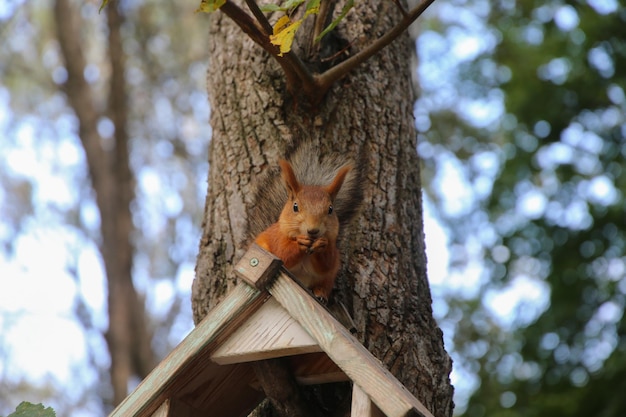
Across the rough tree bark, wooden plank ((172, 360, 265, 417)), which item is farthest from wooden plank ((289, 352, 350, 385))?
the rough tree bark

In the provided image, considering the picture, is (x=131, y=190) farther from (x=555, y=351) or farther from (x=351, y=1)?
(x=351, y=1)

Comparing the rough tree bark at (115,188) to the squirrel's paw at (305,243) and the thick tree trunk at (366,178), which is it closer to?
the thick tree trunk at (366,178)

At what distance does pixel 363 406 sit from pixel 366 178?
0.96 m

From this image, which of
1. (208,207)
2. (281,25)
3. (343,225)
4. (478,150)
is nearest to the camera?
(281,25)

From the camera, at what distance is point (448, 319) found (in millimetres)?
7949

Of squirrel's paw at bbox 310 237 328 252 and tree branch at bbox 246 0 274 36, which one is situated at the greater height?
tree branch at bbox 246 0 274 36

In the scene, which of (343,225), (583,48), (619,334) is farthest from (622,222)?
(343,225)

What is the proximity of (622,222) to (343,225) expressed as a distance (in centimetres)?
271

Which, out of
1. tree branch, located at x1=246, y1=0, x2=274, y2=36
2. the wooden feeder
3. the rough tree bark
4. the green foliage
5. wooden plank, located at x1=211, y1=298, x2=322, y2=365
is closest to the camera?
the green foliage

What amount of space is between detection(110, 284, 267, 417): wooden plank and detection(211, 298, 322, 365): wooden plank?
0.08ft

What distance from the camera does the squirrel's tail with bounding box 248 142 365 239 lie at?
8.16ft

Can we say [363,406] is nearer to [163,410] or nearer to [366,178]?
[163,410]

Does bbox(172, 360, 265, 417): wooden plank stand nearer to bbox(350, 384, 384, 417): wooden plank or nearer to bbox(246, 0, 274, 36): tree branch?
bbox(350, 384, 384, 417): wooden plank

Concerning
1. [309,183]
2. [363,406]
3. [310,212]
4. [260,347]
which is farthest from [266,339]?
[309,183]
